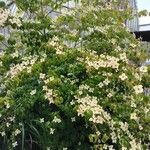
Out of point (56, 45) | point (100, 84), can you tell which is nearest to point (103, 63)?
point (100, 84)

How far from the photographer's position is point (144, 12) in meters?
7.27

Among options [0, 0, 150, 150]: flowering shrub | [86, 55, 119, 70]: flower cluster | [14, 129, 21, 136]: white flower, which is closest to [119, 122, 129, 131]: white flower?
[0, 0, 150, 150]: flowering shrub

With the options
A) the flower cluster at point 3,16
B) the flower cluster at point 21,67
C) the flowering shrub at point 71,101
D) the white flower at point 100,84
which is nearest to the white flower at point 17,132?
the flowering shrub at point 71,101

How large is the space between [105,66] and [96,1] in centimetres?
188

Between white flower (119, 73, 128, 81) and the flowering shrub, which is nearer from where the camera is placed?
the flowering shrub

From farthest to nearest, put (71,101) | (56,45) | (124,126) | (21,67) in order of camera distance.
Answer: (56,45), (21,67), (124,126), (71,101)

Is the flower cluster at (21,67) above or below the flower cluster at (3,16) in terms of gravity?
below

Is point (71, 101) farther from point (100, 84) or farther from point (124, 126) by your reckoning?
point (124, 126)

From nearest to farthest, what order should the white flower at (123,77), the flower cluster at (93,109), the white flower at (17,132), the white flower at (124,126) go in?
the flower cluster at (93,109) → the white flower at (17,132) → the white flower at (124,126) → the white flower at (123,77)

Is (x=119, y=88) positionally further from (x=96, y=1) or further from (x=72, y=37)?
(x=96, y=1)

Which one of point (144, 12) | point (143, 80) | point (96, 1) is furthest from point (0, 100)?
point (144, 12)

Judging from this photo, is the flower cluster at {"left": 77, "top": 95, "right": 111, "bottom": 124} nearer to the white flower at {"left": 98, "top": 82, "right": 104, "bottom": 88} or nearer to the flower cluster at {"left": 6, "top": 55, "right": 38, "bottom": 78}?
the white flower at {"left": 98, "top": 82, "right": 104, "bottom": 88}

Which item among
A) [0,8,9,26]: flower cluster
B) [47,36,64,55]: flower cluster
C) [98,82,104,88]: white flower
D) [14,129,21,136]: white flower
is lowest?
[14,129,21,136]: white flower

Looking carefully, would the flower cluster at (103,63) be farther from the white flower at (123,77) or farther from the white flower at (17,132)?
the white flower at (17,132)
